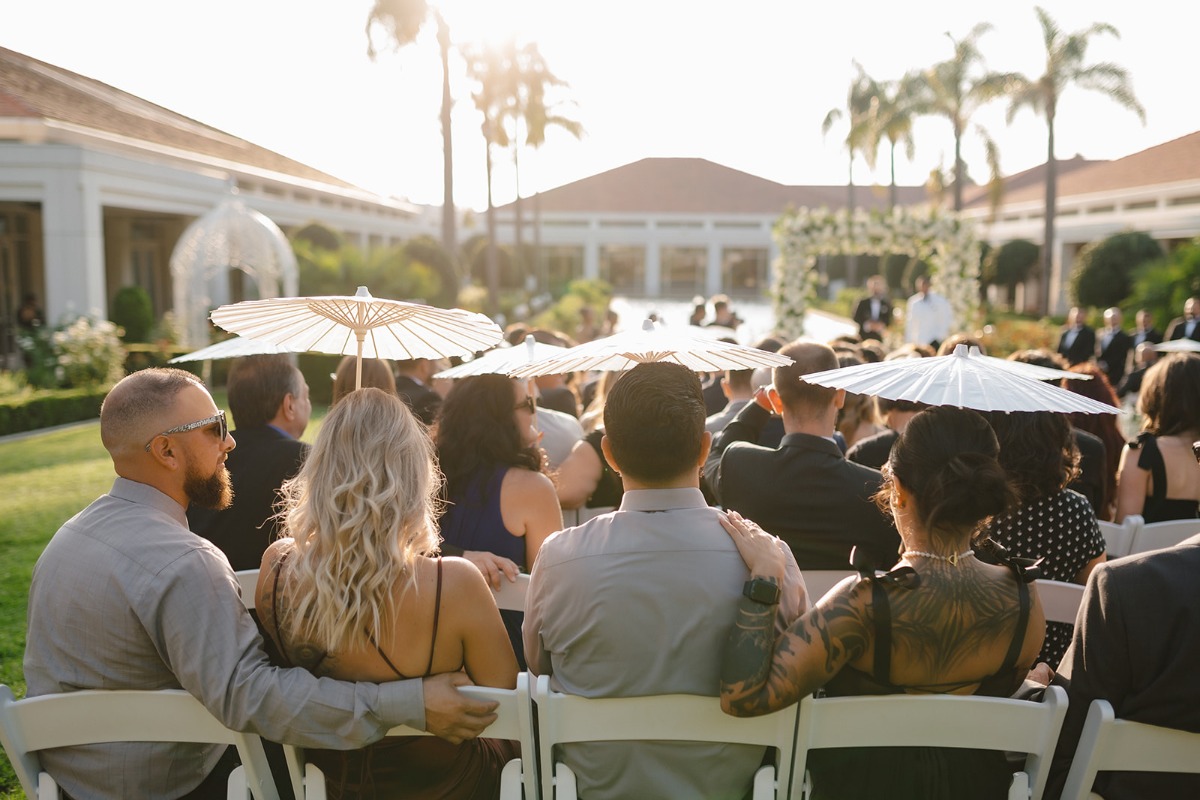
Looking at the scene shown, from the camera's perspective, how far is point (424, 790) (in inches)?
106

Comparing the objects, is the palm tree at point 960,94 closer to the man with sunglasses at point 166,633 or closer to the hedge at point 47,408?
the hedge at point 47,408

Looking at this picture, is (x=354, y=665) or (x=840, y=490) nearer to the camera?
(x=354, y=665)

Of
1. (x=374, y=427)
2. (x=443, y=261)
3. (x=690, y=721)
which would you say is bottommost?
(x=690, y=721)

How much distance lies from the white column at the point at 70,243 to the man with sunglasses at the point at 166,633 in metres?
20.1

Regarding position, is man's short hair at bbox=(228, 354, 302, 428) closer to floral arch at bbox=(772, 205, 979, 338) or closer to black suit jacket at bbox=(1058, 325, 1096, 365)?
black suit jacket at bbox=(1058, 325, 1096, 365)

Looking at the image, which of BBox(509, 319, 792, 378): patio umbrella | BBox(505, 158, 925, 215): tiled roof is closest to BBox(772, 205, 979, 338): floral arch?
BBox(509, 319, 792, 378): patio umbrella

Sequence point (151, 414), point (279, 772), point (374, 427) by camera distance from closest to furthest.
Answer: point (374, 427)
point (151, 414)
point (279, 772)

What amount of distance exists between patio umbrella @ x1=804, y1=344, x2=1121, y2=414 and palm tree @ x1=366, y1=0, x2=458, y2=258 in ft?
73.6

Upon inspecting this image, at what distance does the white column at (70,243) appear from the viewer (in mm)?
20562

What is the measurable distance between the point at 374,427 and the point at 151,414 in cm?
69

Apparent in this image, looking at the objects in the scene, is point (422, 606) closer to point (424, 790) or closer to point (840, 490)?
point (424, 790)

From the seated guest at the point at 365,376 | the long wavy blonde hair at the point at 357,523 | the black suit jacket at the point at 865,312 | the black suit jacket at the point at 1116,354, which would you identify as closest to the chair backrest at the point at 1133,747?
the long wavy blonde hair at the point at 357,523

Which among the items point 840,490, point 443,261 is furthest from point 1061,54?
point 840,490

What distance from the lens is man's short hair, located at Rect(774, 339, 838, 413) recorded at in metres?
4.04
